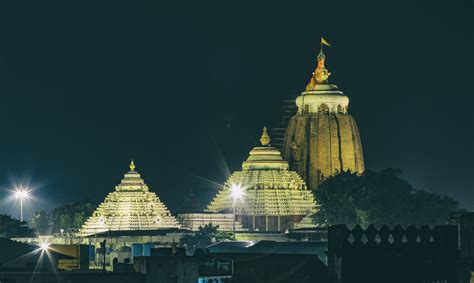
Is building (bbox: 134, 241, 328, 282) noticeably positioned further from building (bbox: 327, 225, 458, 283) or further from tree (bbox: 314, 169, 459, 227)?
tree (bbox: 314, 169, 459, 227)

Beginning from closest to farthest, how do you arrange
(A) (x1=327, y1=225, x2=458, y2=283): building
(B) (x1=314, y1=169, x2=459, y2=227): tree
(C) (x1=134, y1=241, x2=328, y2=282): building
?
(A) (x1=327, y1=225, x2=458, y2=283): building < (C) (x1=134, y1=241, x2=328, y2=282): building < (B) (x1=314, y1=169, x2=459, y2=227): tree

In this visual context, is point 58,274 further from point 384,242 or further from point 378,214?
point 378,214

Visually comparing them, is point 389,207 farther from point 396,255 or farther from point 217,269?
point 396,255

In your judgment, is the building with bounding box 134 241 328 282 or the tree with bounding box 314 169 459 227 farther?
the tree with bounding box 314 169 459 227

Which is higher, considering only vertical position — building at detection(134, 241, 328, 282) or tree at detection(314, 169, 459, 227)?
tree at detection(314, 169, 459, 227)

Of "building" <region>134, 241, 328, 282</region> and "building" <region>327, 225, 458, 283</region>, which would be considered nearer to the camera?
"building" <region>327, 225, 458, 283</region>

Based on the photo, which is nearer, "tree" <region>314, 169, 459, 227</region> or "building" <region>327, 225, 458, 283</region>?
"building" <region>327, 225, 458, 283</region>

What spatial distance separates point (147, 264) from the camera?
6062 centimetres

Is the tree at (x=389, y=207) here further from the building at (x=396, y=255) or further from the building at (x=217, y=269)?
the building at (x=396, y=255)

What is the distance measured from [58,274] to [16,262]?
736 cm

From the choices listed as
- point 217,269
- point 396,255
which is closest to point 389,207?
point 217,269

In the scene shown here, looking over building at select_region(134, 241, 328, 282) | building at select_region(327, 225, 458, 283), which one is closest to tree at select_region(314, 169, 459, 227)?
building at select_region(134, 241, 328, 282)

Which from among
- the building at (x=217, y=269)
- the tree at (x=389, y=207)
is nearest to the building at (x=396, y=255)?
the building at (x=217, y=269)

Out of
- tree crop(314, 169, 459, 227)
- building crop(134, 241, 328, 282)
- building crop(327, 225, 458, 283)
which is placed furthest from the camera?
tree crop(314, 169, 459, 227)
